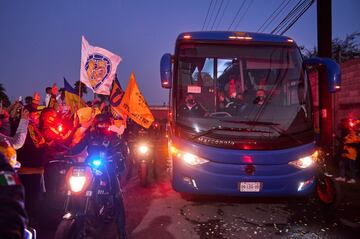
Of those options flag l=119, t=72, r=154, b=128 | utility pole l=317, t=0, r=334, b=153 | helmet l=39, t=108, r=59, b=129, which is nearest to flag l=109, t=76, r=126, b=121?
flag l=119, t=72, r=154, b=128

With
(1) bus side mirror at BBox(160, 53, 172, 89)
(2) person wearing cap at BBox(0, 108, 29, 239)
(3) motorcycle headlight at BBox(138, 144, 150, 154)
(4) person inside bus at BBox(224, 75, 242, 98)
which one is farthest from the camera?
(3) motorcycle headlight at BBox(138, 144, 150, 154)

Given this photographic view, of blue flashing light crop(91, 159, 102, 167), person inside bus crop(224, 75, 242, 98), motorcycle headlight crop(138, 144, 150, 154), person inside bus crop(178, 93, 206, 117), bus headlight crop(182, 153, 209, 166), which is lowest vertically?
motorcycle headlight crop(138, 144, 150, 154)

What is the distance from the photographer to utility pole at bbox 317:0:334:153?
1000 cm

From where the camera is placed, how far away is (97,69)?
10.7 meters

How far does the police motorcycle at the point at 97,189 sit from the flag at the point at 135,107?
525 cm

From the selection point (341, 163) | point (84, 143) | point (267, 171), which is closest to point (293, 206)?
point (267, 171)

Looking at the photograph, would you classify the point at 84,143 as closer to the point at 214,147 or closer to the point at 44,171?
the point at 44,171

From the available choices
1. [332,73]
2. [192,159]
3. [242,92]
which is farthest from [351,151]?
[192,159]

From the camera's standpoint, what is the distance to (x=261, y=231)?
4.84 metres

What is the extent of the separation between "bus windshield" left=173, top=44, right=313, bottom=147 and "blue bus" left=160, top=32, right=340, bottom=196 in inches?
0.7

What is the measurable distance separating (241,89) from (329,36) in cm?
587

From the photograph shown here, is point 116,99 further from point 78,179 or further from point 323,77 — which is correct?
point 78,179

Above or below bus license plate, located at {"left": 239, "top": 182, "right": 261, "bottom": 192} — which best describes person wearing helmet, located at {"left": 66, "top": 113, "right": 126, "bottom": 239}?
above

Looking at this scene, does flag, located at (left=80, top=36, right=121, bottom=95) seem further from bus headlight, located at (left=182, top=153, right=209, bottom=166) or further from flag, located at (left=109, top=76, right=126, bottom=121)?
bus headlight, located at (left=182, top=153, right=209, bottom=166)
